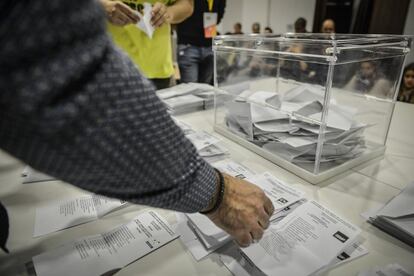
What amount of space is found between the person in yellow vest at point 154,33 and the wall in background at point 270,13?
4232 mm

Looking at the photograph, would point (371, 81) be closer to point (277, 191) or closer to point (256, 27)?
point (277, 191)

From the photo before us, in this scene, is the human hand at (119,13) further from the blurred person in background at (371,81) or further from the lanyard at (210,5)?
the lanyard at (210,5)

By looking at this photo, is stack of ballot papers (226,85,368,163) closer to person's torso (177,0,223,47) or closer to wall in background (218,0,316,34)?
person's torso (177,0,223,47)

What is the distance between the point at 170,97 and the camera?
56.6 inches

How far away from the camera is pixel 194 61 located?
209cm

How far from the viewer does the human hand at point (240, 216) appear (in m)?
0.48

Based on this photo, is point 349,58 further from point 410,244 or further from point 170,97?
point 170,97

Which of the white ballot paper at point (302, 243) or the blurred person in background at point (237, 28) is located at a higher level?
the blurred person in background at point (237, 28)

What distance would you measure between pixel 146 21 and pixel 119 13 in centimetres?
13

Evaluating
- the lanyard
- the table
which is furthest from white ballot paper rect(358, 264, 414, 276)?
the lanyard

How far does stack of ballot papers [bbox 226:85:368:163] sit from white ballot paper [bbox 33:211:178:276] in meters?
0.46

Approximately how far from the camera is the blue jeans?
2.07 meters

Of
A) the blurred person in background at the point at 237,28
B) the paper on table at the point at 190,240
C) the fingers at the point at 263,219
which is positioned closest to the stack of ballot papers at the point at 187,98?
the paper on table at the point at 190,240

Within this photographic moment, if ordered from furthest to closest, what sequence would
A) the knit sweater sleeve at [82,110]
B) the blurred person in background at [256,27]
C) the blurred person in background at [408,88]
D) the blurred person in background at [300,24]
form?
1. the blurred person in background at [256,27]
2. the blurred person in background at [300,24]
3. the blurred person in background at [408,88]
4. the knit sweater sleeve at [82,110]
